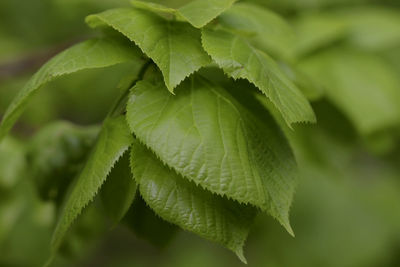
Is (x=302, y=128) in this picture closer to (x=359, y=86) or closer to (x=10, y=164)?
(x=359, y=86)

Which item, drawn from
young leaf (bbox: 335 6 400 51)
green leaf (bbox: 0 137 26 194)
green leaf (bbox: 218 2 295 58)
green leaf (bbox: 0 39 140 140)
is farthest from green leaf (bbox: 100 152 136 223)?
young leaf (bbox: 335 6 400 51)

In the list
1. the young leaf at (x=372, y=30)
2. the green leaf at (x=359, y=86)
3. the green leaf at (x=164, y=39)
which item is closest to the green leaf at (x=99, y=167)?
the green leaf at (x=164, y=39)

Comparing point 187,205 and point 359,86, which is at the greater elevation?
point 187,205

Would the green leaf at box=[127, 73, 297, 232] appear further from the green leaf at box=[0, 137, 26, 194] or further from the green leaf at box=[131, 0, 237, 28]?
the green leaf at box=[0, 137, 26, 194]

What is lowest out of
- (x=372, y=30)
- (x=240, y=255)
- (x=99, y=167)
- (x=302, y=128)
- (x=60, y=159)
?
(x=302, y=128)

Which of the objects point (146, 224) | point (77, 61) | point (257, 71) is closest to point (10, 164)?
point (146, 224)

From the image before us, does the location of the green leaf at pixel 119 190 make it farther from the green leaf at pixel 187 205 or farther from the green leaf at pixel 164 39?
the green leaf at pixel 164 39

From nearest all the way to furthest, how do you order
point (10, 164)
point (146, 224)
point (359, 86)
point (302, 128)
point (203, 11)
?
1. point (203, 11)
2. point (146, 224)
3. point (10, 164)
4. point (302, 128)
5. point (359, 86)
